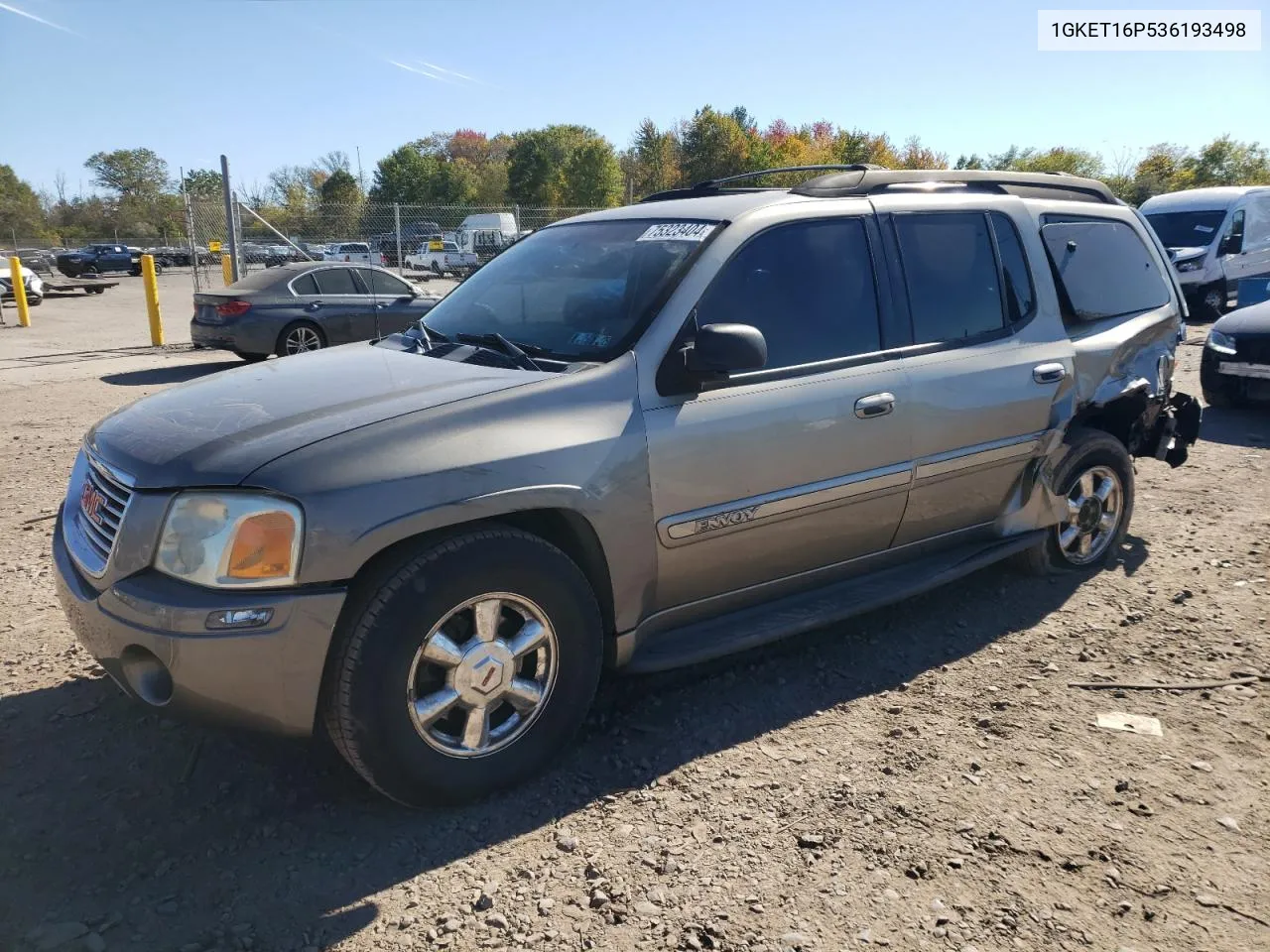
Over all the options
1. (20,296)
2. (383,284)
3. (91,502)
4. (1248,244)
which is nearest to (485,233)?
(20,296)

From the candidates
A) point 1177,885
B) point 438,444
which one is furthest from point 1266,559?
point 438,444

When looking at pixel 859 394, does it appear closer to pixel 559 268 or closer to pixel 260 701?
pixel 559 268

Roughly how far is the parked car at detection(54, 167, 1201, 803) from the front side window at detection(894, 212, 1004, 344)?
0.01 m

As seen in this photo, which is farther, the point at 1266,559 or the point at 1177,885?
the point at 1266,559

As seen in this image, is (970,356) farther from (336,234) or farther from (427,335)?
(336,234)

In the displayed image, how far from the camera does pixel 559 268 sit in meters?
3.78

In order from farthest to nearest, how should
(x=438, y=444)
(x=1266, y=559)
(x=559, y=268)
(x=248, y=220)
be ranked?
(x=248, y=220)
(x=1266, y=559)
(x=559, y=268)
(x=438, y=444)

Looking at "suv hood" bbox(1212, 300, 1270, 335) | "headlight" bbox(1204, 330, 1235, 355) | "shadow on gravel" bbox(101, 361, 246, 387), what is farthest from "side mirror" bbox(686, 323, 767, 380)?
"shadow on gravel" bbox(101, 361, 246, 387)

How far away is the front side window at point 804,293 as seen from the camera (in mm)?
3371

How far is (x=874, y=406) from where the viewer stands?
3.56m

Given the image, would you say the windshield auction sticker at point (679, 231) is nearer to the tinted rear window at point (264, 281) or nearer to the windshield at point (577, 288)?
the windshield at point (577, 288)

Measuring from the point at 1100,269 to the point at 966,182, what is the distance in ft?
3.18

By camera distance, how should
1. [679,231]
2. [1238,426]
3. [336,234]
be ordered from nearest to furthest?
[679,231], [1238,426], [336,234]

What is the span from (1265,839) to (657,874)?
179 cm
